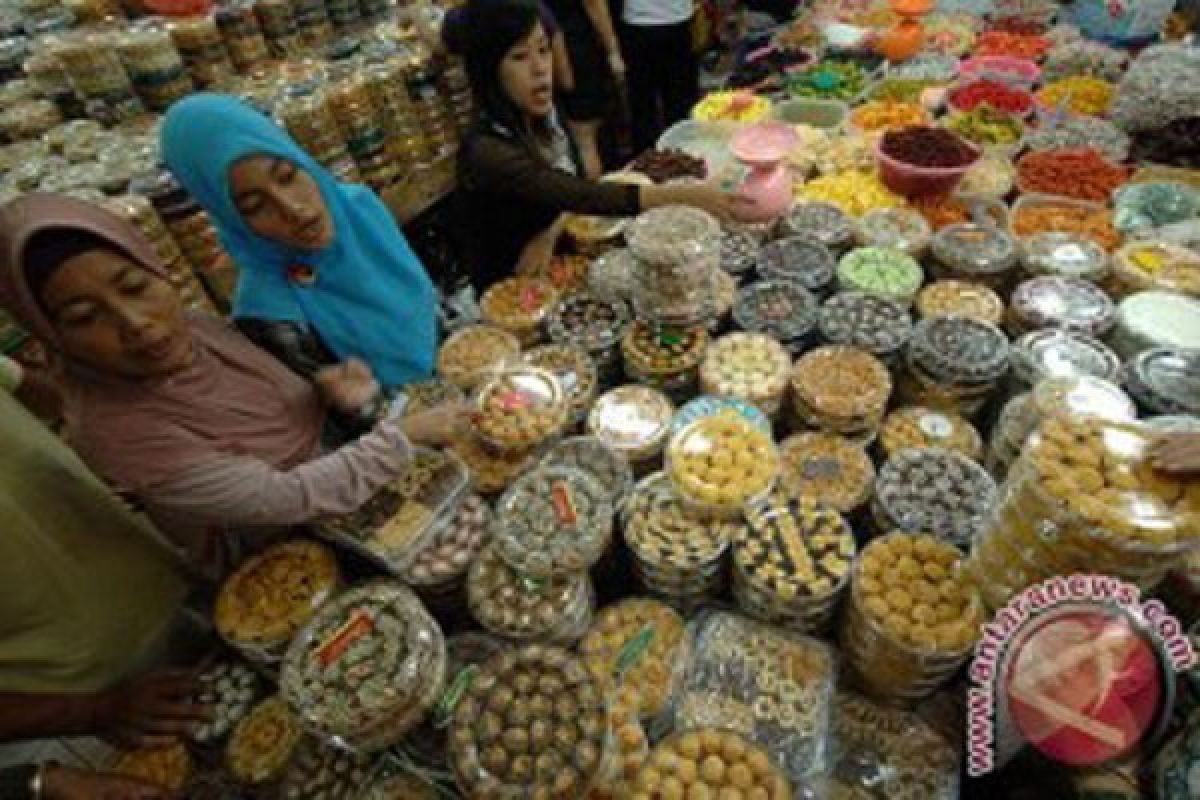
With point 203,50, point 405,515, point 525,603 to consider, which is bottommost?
point 525,603

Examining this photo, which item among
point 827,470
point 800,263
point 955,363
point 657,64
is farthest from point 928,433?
point 657,64

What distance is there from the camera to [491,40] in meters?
2.11

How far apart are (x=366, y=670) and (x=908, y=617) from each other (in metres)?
1.03

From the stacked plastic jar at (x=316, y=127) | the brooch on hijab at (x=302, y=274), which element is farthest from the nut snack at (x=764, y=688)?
the stacked plastic jar at (x=316, y=127)

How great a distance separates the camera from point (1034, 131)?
294 centimetres

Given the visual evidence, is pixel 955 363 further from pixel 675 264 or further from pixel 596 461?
pixel 596 461

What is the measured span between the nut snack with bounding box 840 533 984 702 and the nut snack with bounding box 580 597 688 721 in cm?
38

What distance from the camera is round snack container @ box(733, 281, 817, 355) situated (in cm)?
208

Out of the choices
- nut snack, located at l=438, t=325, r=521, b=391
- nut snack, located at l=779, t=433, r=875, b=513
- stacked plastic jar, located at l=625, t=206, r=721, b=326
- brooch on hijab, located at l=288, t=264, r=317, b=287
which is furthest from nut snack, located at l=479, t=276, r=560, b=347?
nut snack, located at l=779, t=433, r=875, b=513

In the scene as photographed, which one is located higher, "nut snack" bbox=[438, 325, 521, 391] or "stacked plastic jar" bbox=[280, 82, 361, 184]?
"stacked plastic jar" bbox=[280, 82, 361, 184]

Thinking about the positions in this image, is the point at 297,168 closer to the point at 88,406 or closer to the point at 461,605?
the point at 88,406

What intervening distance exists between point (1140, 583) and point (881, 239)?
1474mm

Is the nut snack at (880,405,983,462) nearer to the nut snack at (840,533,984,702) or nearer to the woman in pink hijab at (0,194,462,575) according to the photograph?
the nut snack at (840,533,984,702)

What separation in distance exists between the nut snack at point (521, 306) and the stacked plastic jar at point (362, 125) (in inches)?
48.2
